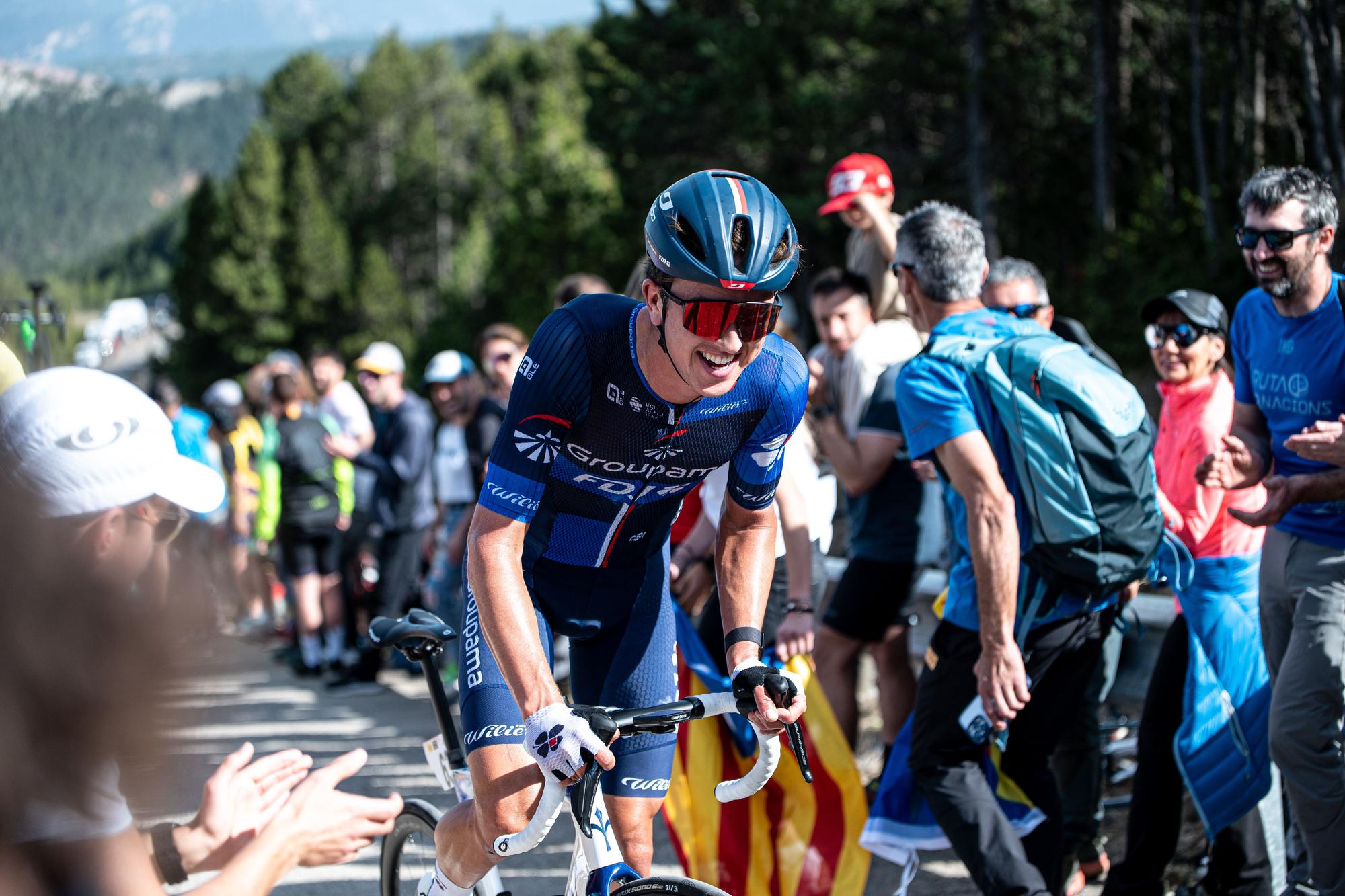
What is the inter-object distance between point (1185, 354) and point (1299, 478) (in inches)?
32.5

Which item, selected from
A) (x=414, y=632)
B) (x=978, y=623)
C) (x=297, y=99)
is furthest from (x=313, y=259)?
(x=978, y=623)

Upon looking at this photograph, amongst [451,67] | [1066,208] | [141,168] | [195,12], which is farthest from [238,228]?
[195,12]

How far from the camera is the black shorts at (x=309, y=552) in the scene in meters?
9.38

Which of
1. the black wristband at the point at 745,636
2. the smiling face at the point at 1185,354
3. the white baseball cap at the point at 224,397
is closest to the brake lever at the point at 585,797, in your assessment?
the black wristband at the point at 745,636

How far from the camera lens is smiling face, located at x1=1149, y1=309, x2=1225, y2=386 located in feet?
14.5

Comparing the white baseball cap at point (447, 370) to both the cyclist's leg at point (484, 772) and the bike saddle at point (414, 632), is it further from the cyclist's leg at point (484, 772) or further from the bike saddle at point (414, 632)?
the cyclist's leg at point (484, 772)

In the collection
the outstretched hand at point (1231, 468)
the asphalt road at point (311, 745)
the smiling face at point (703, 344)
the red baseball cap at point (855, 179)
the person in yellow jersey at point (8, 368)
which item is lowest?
the asphalt road at point (311, 745)

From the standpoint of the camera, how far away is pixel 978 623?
378 centimetres

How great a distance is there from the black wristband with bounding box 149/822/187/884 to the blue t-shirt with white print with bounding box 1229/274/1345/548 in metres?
3.30

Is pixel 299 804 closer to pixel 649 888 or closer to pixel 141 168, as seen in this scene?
pixel 649 888

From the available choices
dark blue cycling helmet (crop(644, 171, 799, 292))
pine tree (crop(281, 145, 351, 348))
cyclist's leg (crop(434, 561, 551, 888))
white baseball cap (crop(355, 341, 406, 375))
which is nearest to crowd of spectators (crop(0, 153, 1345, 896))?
cyclist's leg (crop(434, 561, 551, 888))

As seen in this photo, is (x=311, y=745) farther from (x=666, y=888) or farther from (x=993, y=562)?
(x=666, y=888)

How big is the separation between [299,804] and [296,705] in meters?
6.81

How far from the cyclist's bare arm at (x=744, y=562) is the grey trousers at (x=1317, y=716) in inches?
65.3
